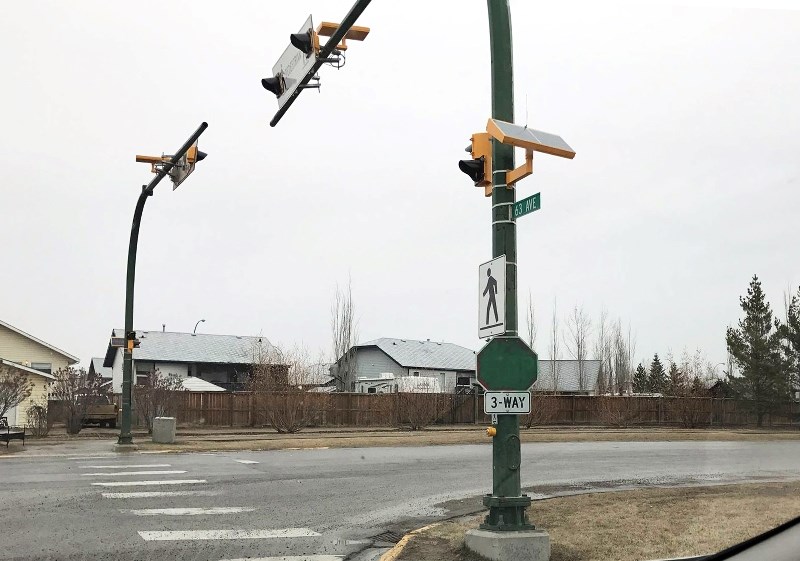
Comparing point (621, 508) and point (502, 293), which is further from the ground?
point (502, 293)

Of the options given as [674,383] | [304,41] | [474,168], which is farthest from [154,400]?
[474,168]

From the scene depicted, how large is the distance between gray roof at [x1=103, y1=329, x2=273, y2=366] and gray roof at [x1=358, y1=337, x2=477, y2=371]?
38.4ft

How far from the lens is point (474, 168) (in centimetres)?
856

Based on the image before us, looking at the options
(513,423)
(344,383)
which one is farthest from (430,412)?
(513,423)

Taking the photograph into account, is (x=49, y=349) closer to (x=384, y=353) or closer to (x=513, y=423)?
(x=384, y=353)

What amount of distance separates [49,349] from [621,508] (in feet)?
133

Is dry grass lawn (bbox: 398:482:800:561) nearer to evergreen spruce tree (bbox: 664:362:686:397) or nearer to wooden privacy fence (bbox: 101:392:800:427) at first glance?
evergreen spruce tree (bbox: 664:362:686:397)

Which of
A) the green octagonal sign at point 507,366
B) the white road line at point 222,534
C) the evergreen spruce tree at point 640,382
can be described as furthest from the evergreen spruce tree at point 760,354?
the evergreen spruce tree at point 640,382

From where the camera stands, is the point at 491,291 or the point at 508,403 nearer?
the point at 508,403

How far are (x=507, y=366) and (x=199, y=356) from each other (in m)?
60.1

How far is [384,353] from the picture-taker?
71750 millimetres

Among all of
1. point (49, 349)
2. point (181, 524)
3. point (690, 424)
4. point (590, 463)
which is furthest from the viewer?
point (49, 349)

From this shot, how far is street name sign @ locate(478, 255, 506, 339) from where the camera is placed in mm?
8055

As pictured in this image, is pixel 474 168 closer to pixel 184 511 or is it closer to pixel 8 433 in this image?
pixel 184 511
